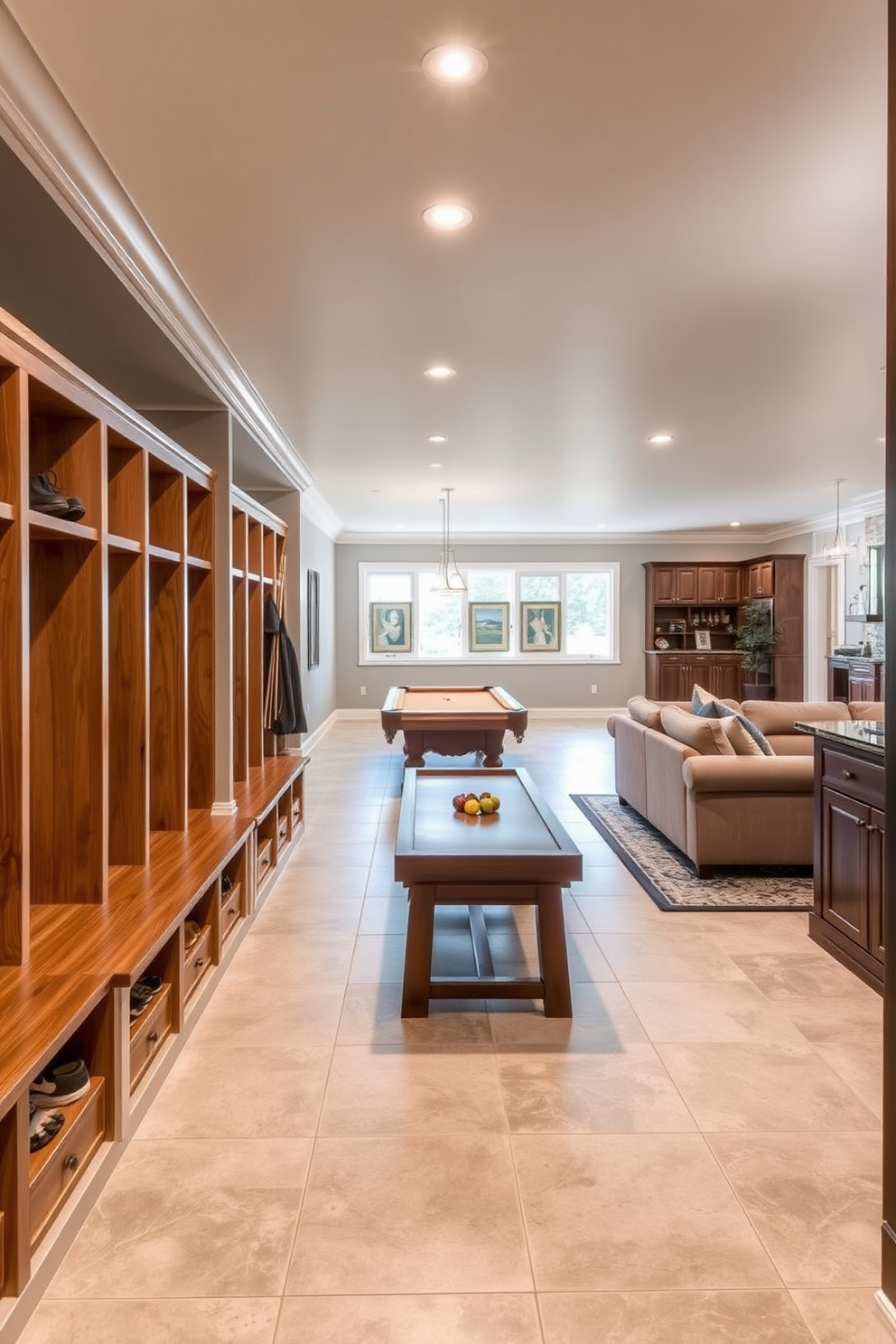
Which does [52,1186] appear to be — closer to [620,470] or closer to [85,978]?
[85,978]

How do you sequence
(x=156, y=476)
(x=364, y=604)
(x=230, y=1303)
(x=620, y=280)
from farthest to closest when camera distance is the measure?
(x=364, y=604)
(x=156, y=476)
(x=620, y=280)
(x=230, y=1303)

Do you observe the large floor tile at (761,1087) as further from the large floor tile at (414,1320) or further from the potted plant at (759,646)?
the potted plant at (759,646)

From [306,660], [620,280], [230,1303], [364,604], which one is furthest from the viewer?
[364,604]

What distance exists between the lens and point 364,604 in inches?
455

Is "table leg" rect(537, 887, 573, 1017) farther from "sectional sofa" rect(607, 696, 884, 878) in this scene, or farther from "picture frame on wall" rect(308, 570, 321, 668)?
"picture frame on wall" rect(308, 570, 321, 668)

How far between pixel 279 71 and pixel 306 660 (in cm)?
617

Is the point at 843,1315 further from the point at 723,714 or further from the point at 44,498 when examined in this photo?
the point at 723,714

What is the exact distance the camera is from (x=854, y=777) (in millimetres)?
3162

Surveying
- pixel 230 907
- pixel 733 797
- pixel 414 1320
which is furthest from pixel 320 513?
pixel 414 1320

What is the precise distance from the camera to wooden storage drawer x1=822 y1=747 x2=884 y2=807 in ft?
9.82

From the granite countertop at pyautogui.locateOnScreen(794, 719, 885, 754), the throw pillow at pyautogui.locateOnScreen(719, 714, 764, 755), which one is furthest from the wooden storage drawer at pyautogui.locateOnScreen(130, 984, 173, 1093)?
the throw pillow at pyautogui.locateOnScreen(719, 714, 764, 755)

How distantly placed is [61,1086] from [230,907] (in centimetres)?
154

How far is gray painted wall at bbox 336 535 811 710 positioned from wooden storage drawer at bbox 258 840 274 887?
23.4 feet

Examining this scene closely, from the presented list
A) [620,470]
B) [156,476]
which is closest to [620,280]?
[156,476]
